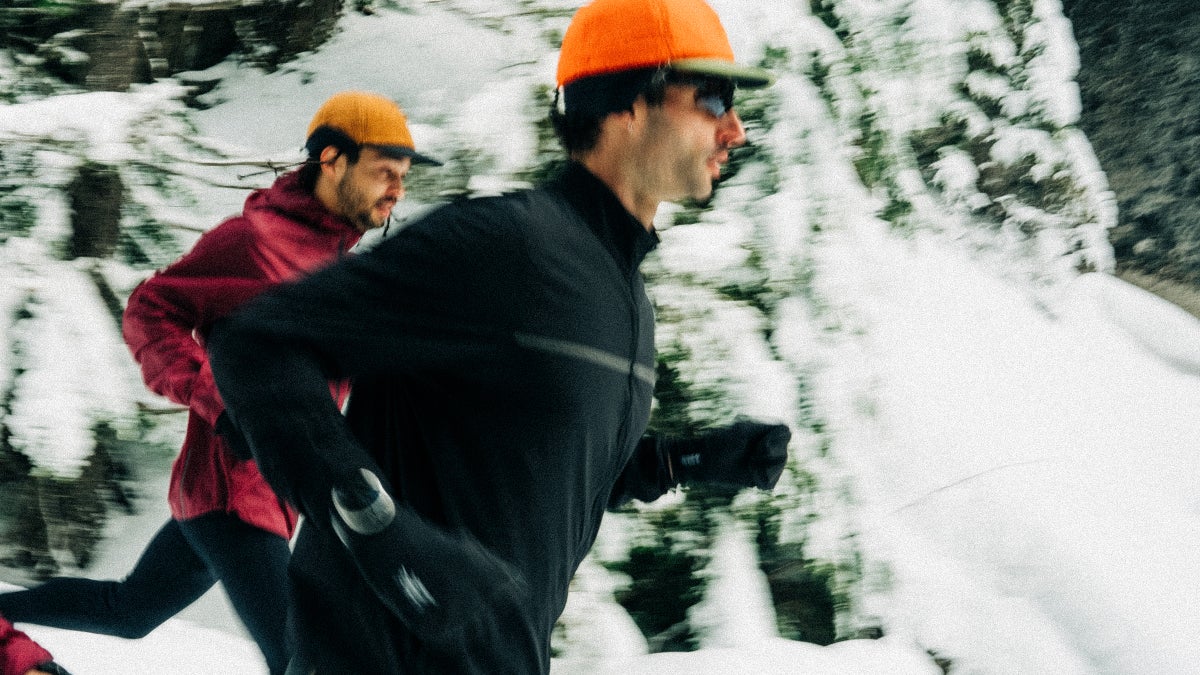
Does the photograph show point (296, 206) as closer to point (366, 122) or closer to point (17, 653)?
point (366, 122)

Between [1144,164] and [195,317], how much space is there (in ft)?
21.8

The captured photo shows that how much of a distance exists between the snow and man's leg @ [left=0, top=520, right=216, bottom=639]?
0.43m

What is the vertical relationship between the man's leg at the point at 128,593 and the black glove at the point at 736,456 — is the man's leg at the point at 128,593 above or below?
below

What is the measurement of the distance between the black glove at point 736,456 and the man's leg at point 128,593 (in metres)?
1.21

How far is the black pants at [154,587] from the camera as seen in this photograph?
1897 mm

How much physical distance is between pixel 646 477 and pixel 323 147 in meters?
1.10

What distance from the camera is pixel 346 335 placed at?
3.15 feet

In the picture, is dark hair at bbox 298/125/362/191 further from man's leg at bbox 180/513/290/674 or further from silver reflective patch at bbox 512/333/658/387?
silver reflective patch at bbox 512/333/658/387

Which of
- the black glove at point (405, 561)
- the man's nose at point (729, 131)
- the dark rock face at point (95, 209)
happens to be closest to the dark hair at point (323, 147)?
the man's nose at point (729, 131)

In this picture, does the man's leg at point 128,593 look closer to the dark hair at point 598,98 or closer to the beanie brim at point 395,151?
the beanie brim at point 395,151

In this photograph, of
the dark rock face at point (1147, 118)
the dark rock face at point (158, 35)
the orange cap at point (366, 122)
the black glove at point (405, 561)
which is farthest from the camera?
the dark rock face at point (1147, 118)

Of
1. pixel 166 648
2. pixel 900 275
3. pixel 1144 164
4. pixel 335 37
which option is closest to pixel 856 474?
pixel 900 275

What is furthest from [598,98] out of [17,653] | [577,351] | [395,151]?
[17,653]

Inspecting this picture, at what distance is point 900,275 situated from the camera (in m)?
3.74
